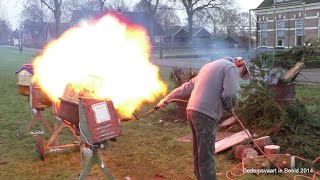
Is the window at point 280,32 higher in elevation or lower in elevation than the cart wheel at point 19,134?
higher

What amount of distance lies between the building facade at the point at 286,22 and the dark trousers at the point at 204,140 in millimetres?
28967

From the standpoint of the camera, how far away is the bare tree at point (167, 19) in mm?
69056

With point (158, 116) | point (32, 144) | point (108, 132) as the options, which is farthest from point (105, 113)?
point (158, 116)

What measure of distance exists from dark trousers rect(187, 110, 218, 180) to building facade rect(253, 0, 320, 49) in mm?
28967

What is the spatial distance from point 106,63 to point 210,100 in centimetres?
187

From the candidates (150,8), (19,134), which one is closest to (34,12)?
(150,8)

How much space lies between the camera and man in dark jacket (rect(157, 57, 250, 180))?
14.9 ft

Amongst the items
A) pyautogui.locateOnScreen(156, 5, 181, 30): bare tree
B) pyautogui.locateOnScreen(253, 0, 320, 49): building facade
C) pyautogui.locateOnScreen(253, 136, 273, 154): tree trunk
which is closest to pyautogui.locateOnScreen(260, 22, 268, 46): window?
pyautogui.locateOnScreen(253, 0, 320, 49): building facade

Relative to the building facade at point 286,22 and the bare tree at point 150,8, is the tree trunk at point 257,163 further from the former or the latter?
the bare tree at point 150,8

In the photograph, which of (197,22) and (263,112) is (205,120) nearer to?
(263,112)

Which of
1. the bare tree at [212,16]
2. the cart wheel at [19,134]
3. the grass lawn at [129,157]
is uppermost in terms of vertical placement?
the bare tree at [212,16]

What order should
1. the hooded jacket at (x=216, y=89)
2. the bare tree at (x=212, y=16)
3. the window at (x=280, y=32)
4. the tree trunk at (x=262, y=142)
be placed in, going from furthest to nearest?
the bare tree at (x=212, y=16) → the window at (x=280, y=32) → the tree trunk at (x=262, y=142) → the hooded jacket at (x=216, y=89)

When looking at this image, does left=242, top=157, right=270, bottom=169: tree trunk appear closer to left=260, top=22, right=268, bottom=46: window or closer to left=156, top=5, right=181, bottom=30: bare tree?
left=260, top=22, right=268, bottom=46: window

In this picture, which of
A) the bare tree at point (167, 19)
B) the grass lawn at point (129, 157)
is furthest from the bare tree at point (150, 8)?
the grass lawn at point (129, 157)
